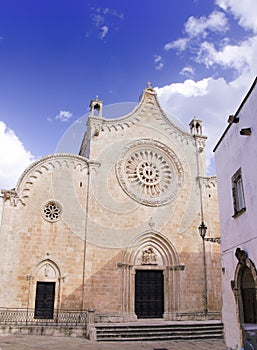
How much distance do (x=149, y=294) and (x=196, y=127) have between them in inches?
458

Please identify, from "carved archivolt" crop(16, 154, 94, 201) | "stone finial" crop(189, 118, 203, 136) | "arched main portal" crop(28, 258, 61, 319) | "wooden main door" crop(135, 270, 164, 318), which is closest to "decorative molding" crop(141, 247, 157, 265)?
"wooden main door" crop(135, 270, 164, 318)

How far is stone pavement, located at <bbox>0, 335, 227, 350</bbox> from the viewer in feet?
37.6

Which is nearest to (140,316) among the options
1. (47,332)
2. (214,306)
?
(214,306)

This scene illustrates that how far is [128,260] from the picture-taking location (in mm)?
18531

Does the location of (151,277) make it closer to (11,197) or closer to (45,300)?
(45,300)

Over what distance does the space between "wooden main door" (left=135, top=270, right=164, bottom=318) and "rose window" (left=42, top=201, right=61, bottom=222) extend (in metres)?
5.51

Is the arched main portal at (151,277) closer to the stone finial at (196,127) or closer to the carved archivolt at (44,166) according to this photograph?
the carved archivolt at (44,166)

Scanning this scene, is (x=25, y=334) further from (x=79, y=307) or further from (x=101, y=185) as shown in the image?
(x=101, y=185)

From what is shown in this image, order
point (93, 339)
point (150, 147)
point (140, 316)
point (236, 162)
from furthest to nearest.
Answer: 1. point (150, 147)
2. point (140, 316)
3. point (93, 339)
4. point (236, 162)

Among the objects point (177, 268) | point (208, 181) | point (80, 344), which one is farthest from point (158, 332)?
point (208, 181)

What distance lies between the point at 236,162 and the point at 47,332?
10030 mm

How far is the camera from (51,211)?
18094 mm

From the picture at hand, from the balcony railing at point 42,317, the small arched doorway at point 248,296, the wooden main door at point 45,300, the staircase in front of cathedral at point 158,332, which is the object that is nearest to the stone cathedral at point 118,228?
the wooden main door at point 45,300

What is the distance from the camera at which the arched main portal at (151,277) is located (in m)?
18.2
